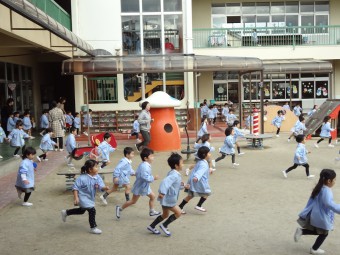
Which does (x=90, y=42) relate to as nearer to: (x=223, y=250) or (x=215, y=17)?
(x=215, y=17)

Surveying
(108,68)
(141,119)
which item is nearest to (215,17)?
(108,68)

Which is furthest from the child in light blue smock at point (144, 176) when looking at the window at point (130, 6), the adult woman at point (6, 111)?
the window at point (130, 6)

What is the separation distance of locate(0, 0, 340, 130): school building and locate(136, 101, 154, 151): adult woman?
4.27m

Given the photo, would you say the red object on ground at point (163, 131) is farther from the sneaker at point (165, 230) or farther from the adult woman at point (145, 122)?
the sneaker at point (165, 230)

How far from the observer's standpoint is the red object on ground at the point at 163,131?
1536 cm

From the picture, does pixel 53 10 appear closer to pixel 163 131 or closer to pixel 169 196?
pixel 163 131

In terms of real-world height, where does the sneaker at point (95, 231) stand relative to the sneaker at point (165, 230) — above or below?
below

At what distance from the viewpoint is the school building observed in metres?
21.5

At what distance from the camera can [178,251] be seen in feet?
19.0

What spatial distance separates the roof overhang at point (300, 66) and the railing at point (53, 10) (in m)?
11.1

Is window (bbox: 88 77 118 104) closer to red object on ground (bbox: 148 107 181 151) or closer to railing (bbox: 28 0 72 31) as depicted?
railing (bbox: 28 0 72 31)

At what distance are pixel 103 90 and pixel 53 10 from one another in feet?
19.6

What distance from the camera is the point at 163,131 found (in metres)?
15.4

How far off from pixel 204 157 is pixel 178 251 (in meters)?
2.07
